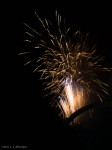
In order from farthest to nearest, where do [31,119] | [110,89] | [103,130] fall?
[103,130] < [110,89] < [31,119]

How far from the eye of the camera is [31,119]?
12.0 m

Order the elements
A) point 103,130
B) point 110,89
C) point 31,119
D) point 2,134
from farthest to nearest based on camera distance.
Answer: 1. point 103,130
2. point 110,89
3. point 31,119
4. point 2,134

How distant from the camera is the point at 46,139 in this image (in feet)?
34.9

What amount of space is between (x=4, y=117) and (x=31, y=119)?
1244mm

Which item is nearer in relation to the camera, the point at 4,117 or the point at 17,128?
the point at 17,128

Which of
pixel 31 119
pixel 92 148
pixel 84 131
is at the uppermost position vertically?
pixel 31 119

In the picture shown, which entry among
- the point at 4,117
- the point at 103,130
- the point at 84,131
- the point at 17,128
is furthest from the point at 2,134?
the point at 103,130

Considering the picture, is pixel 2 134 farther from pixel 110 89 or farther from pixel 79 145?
pixel 110 89

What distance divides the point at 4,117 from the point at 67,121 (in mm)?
2718

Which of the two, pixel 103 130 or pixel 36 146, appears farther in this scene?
pixel 103 130

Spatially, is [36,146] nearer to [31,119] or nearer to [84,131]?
[31,119]

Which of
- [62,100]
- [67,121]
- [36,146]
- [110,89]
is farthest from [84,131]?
[36,146]

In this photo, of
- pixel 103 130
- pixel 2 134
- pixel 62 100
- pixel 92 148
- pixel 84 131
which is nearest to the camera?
pixel 2 134

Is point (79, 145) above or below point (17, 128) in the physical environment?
below
